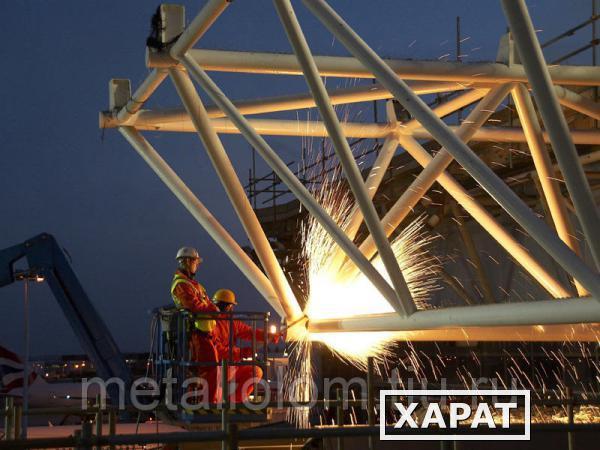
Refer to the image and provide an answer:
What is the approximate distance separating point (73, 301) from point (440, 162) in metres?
17.1

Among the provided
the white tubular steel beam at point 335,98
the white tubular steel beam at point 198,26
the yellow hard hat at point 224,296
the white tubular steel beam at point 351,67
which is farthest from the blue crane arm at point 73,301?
the white tubular steel beam at point 198,26

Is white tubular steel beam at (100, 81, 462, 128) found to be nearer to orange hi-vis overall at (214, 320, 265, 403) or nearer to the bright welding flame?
the bright welding flame

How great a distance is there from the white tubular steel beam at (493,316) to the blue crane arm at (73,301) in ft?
56.5

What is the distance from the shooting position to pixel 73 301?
1021 inches

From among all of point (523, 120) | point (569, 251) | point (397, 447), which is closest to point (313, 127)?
point (523, 120)

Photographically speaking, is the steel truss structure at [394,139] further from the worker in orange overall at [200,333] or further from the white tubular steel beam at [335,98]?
the worker in orange overall at [200,333]

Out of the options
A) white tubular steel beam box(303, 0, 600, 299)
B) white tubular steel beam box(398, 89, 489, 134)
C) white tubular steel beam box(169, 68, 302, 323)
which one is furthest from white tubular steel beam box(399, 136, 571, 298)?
white tubular steel beam box(303, 0, 600, 299)

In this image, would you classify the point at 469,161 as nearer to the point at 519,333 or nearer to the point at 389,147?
the point at 519,333

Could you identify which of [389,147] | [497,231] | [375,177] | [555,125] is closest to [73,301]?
[389,147]

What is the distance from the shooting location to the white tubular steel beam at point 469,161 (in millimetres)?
6066

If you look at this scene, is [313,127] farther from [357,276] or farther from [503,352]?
[503,352]

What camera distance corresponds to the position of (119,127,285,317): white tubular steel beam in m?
11.2

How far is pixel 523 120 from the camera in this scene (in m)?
10.8

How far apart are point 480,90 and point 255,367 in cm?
444
